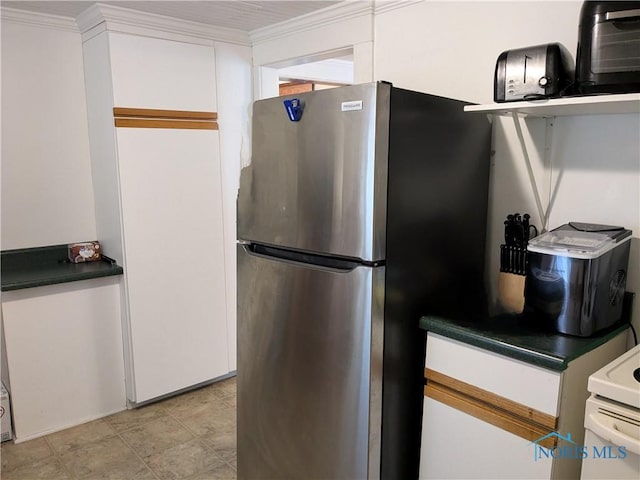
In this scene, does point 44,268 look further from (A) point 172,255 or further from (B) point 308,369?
(B) point 308,369

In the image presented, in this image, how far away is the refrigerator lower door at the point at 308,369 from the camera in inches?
64.7

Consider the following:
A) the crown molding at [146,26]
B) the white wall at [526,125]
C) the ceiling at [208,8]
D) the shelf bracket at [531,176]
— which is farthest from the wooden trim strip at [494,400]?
the crown molding at [146,26]

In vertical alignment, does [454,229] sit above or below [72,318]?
above

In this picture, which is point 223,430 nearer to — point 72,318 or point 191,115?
point 72,318

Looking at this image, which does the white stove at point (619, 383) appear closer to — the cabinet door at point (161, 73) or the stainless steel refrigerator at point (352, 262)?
the stainless steel refrigerator at point (352, 262)

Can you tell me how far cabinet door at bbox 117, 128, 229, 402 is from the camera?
274 cm

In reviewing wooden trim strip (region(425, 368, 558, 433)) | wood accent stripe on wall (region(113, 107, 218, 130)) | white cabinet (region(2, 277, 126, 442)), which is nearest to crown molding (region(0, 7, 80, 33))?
wood accent stripe on wall (region(113, 107, 218, 130))

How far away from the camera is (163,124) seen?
2.77 metres

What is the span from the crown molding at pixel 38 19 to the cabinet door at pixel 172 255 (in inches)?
27.0

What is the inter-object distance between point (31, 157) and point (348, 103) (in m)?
2.03

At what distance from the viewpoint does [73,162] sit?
9.52 feet

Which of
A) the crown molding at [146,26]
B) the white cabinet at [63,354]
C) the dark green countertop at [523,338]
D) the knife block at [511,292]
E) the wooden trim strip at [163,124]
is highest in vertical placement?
the crown molding at [146,26]

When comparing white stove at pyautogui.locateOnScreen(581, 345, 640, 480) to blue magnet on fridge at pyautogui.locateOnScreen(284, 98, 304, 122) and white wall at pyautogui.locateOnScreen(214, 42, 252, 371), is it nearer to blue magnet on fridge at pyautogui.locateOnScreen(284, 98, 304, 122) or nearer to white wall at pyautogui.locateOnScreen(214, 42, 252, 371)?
blue magnet on fridge at pyautogui.locateOnScreen(284, 98, 304, 122)

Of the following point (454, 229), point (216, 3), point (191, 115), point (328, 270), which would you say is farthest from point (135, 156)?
point (454, 229)
